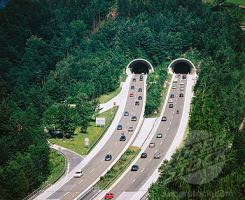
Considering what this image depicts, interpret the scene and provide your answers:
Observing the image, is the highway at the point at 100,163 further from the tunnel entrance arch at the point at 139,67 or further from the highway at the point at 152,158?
the tunnel entrance arch at the point at 139,67

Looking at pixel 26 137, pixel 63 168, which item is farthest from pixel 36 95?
pixel 63 168

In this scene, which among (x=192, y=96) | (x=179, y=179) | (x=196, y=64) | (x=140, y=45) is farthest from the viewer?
(x=140, y=45)

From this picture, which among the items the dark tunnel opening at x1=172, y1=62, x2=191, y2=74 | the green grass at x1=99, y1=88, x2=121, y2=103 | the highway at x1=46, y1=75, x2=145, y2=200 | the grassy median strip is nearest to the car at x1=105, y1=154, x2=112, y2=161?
the highway at x1=46, y1=75, x2=145, y2=200

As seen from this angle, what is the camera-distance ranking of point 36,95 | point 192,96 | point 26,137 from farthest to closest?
1. point 192,96
2. point 36,95
3. point 26,137

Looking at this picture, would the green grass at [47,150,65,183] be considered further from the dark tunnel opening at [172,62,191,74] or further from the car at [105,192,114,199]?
the dark tunnel opening at [172,62,191,74]

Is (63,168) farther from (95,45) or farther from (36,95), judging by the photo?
(95,45)

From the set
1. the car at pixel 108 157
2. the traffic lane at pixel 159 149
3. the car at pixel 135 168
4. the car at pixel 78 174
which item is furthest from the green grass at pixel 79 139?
the traffic lane at pixel 159 149

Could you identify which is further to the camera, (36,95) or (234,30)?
(234,30)
